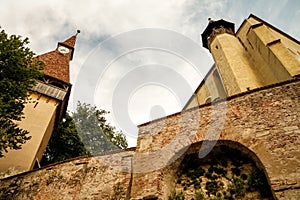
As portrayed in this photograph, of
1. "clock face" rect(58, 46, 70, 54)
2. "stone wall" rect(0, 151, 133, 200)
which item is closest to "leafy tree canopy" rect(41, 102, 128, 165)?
"clock face" rect(58, 46, 70, 54)

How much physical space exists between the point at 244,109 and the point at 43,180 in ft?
26.7

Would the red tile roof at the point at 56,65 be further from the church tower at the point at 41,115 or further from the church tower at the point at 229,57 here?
the church tower at the point at 229,57

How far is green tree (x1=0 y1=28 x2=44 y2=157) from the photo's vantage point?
8.19m

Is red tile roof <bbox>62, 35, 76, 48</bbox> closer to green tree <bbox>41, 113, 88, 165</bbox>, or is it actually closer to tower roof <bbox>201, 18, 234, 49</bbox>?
green tree <bbox>41, 113, 88, 165</bbox>

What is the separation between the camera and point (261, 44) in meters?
13.1

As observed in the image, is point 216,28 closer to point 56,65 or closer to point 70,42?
point 56,65

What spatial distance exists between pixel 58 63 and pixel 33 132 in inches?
365

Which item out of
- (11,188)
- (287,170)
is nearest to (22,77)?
(11,188)

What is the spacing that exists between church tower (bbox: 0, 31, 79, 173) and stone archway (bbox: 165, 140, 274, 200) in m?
8.93

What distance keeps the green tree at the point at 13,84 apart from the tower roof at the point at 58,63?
9215 millimetres

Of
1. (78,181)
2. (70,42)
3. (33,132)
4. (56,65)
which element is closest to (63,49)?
(70,42)

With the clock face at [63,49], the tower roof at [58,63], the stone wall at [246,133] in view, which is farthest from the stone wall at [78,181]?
the clock face at [63,49]

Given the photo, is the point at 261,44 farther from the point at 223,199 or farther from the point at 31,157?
the point at 31,157

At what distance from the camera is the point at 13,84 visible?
8.70 m
